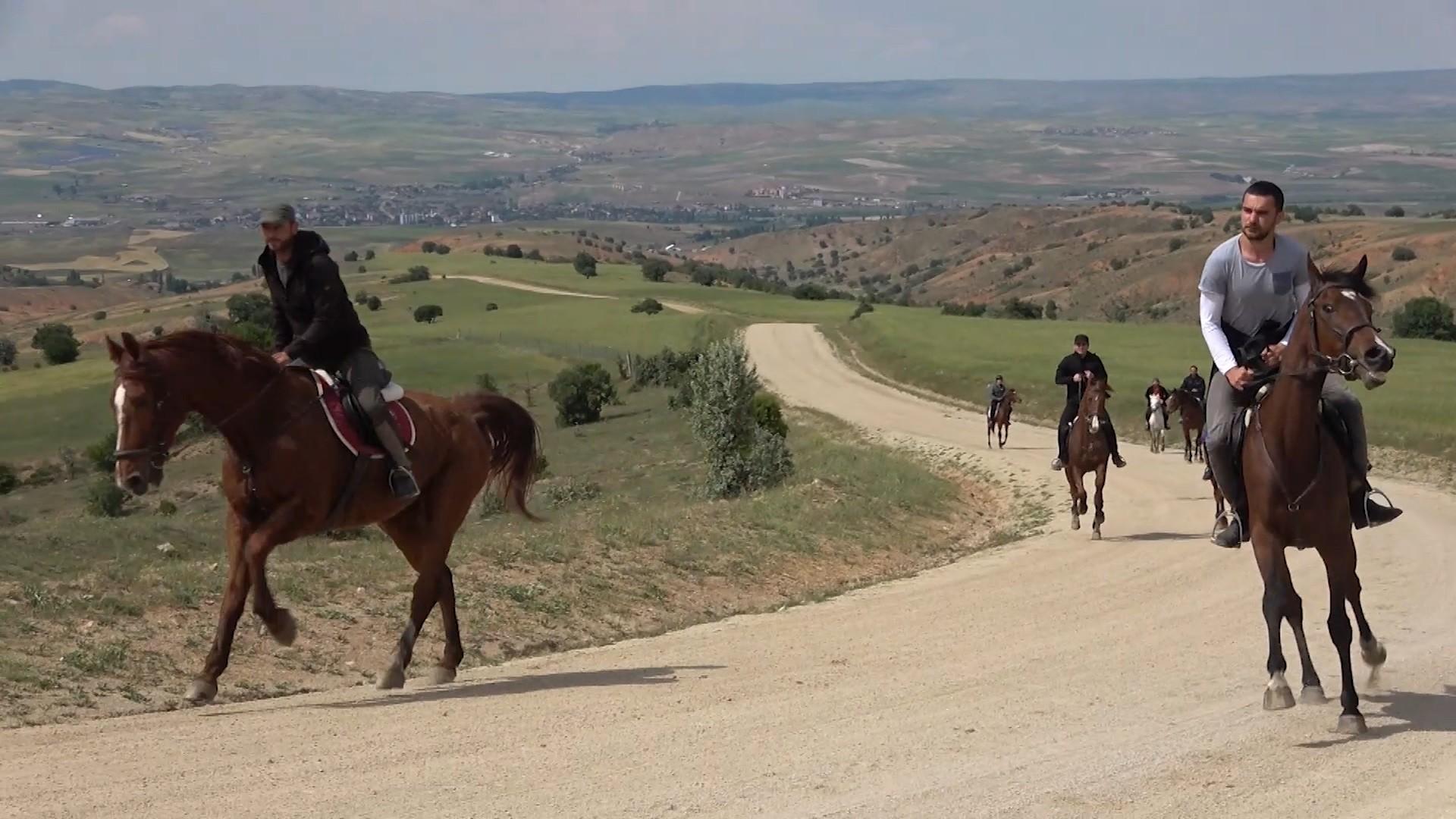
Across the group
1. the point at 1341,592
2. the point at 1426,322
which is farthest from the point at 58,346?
the point at 1341,592

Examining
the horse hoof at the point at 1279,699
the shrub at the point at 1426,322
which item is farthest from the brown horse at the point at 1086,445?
the shrub at the point at 1426,322

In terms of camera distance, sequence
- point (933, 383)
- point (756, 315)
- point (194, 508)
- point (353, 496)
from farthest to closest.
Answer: point (756, 315), point (933, 383), point (194, 508), point (353, 496)

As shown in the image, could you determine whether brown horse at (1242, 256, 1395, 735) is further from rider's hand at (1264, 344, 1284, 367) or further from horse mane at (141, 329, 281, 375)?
horse mane at (141, 329, 281, 375)

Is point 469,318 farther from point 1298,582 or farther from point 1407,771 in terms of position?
point 1407,771

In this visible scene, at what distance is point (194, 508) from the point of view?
5041cm

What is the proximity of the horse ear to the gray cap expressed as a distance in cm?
140

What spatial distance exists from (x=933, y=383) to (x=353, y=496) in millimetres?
54866

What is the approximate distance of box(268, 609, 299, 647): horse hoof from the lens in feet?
38.8

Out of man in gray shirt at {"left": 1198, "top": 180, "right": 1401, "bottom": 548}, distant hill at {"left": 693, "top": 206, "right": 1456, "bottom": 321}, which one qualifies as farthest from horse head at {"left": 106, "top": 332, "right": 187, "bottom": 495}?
distant hill at {"left": 693, "top": 206, "right": 1456, "bottom": 321}

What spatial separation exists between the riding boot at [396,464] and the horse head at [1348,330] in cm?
646

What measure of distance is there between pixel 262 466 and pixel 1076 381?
53.2ft

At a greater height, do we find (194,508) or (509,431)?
(509,431)

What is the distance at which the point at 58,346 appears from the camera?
10762 centimetres

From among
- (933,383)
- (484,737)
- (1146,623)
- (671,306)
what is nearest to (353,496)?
(484,737)
